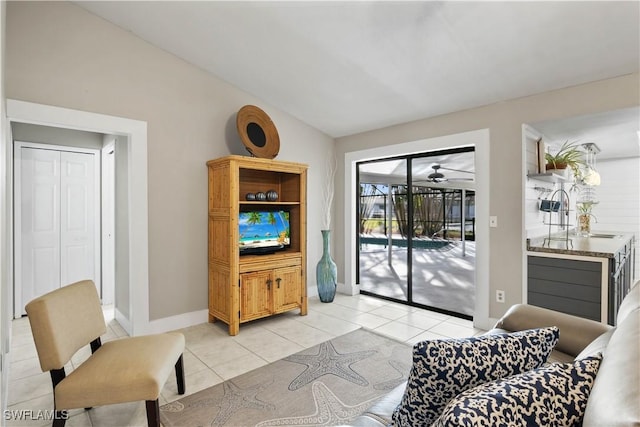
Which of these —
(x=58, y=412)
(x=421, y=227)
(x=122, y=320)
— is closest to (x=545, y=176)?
(x=421, y=227)

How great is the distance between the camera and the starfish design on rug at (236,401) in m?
1.99

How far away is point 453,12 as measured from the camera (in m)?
2.24

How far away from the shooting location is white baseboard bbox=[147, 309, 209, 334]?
3273mm

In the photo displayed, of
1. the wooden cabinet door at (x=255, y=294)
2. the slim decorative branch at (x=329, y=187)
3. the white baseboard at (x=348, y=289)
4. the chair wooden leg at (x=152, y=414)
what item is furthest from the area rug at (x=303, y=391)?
the slim decorative branch at (x=329, y=187)

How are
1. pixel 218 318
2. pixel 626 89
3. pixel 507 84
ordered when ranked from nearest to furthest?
pixel 626 89 → pixel 507 84 → pixel 218 318

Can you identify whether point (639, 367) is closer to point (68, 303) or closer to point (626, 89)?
point (68, 303)

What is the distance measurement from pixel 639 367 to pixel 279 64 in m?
3.30

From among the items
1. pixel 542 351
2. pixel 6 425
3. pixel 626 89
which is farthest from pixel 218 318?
pixel 626 89

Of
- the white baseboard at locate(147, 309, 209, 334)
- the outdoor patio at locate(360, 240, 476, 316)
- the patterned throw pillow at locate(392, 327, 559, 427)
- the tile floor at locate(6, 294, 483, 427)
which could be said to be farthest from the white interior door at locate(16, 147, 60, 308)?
the patterned throw pillow at locate(392, 327, 559, 427)

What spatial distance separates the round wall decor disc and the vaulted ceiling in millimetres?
345

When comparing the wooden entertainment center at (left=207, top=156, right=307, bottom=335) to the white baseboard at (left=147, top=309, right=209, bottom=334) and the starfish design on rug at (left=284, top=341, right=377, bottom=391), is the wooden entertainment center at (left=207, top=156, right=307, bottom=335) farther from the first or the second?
the starfish design on rug at (left=284, top=341, right=377, bottom=391)

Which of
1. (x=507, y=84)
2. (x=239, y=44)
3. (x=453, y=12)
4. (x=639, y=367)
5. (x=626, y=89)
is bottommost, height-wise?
(x=639, y=367)

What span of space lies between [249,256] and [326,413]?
1.89 meters

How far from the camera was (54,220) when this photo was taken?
3.89 metres
